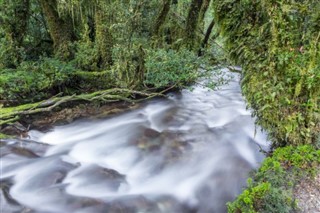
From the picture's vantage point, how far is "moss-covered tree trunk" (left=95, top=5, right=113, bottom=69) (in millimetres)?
7551

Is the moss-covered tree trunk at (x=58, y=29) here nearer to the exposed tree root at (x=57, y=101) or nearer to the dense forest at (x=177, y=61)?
the dense forest at (x=177, y=61)

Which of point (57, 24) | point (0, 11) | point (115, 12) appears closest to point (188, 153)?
point (115, 12)

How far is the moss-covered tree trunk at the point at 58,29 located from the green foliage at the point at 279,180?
20.7ft

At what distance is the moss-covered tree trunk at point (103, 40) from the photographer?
24.8ft

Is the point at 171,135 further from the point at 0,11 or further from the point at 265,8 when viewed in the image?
the point at 0,11

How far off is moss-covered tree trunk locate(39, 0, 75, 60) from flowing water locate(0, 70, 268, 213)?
2.66m

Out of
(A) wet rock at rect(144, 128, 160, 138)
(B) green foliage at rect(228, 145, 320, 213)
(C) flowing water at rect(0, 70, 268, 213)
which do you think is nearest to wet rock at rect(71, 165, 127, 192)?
(C) flowing water at rect(0, 70, 268, 213)

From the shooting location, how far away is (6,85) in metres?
6.59

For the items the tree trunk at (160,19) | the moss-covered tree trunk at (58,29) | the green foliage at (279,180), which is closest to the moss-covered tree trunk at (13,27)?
the moss-covered tree trunk at (58,29)

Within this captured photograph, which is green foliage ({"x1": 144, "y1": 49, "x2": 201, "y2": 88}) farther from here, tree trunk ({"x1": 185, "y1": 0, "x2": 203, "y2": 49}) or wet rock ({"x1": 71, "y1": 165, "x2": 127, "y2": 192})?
wet rock ({"x1": 71, "y1": 165, "x2": 127, "y2": 192})

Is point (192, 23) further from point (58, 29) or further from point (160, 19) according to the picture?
point (58, 29)

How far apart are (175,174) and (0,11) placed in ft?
22.0

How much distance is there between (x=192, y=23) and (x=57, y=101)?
4.93 meters

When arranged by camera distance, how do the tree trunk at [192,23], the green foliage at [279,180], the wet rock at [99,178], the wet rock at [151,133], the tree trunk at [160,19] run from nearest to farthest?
the green foliage at [279,180], the wet rock at [99,178], the wet rock at [151,133], the tree trunk at [160,19], the tree trunk at [192,23]
